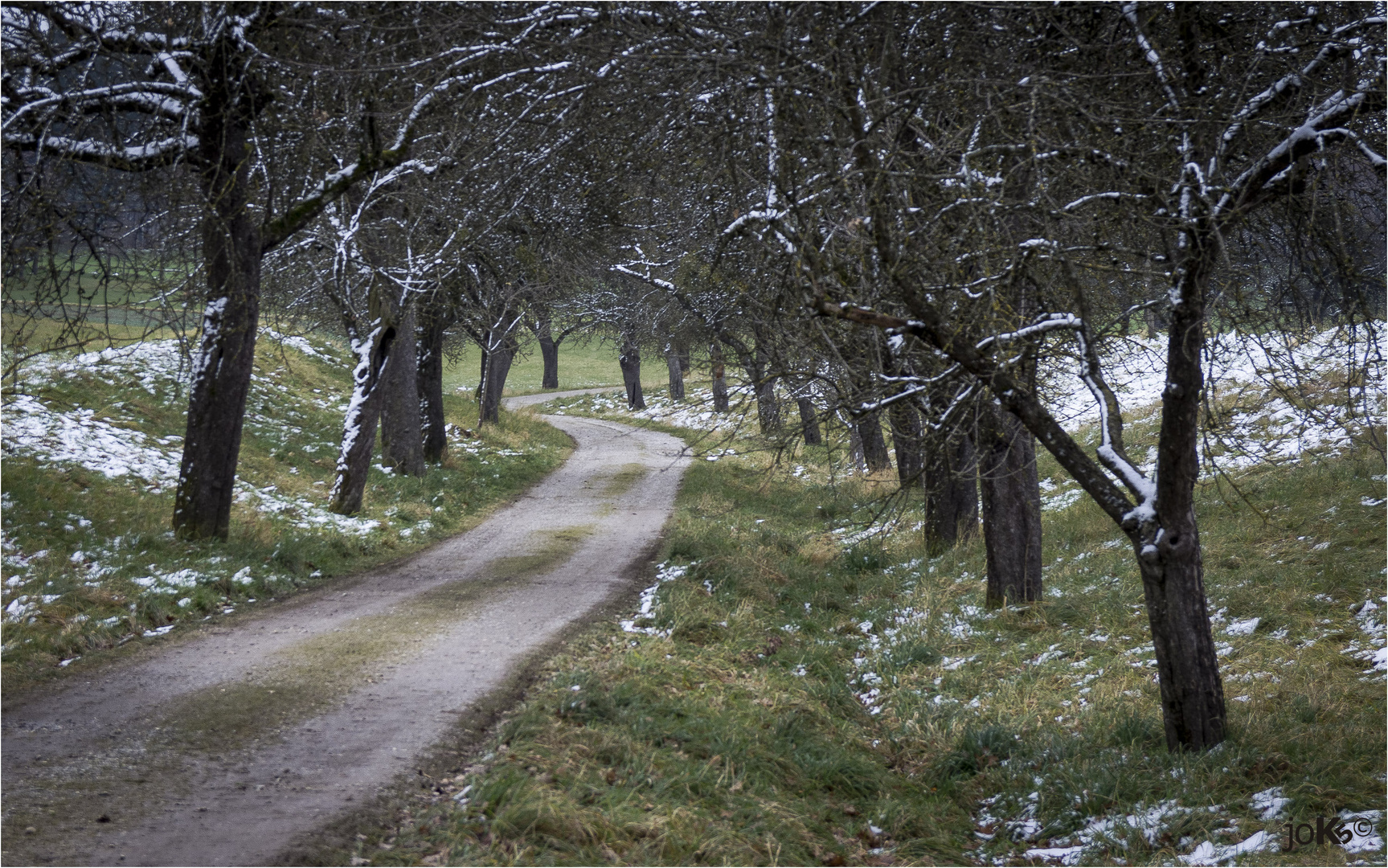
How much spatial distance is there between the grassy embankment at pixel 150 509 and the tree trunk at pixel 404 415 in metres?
0.49

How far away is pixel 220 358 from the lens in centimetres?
1078

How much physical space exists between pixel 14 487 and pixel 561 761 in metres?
8.56

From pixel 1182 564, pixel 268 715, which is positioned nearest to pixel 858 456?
pixel 1182 564

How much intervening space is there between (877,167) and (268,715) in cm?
520

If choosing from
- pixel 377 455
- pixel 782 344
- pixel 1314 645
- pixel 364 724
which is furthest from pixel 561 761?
pixel 377 455

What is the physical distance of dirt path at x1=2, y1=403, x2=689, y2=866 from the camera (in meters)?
4.62

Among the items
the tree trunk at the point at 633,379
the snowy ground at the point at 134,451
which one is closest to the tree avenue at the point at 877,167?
the snowy ground at the point at 134,451

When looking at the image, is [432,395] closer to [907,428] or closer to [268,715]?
[907,428]

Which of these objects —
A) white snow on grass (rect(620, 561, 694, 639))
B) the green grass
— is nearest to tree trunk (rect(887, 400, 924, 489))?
white snow on grass (rect(620, 561, 694, 639))

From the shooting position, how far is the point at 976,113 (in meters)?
6.88

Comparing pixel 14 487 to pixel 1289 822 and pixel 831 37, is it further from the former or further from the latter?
pixel 1289 822

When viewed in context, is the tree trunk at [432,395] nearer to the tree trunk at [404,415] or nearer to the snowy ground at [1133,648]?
the tree trunk at [404,415]

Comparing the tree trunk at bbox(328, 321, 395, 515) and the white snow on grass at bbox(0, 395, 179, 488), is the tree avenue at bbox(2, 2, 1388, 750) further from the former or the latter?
the tree trunk at bbox(328, 321, 395, 515)

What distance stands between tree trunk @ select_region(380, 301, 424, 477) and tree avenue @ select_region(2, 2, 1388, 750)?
21.4 feet
